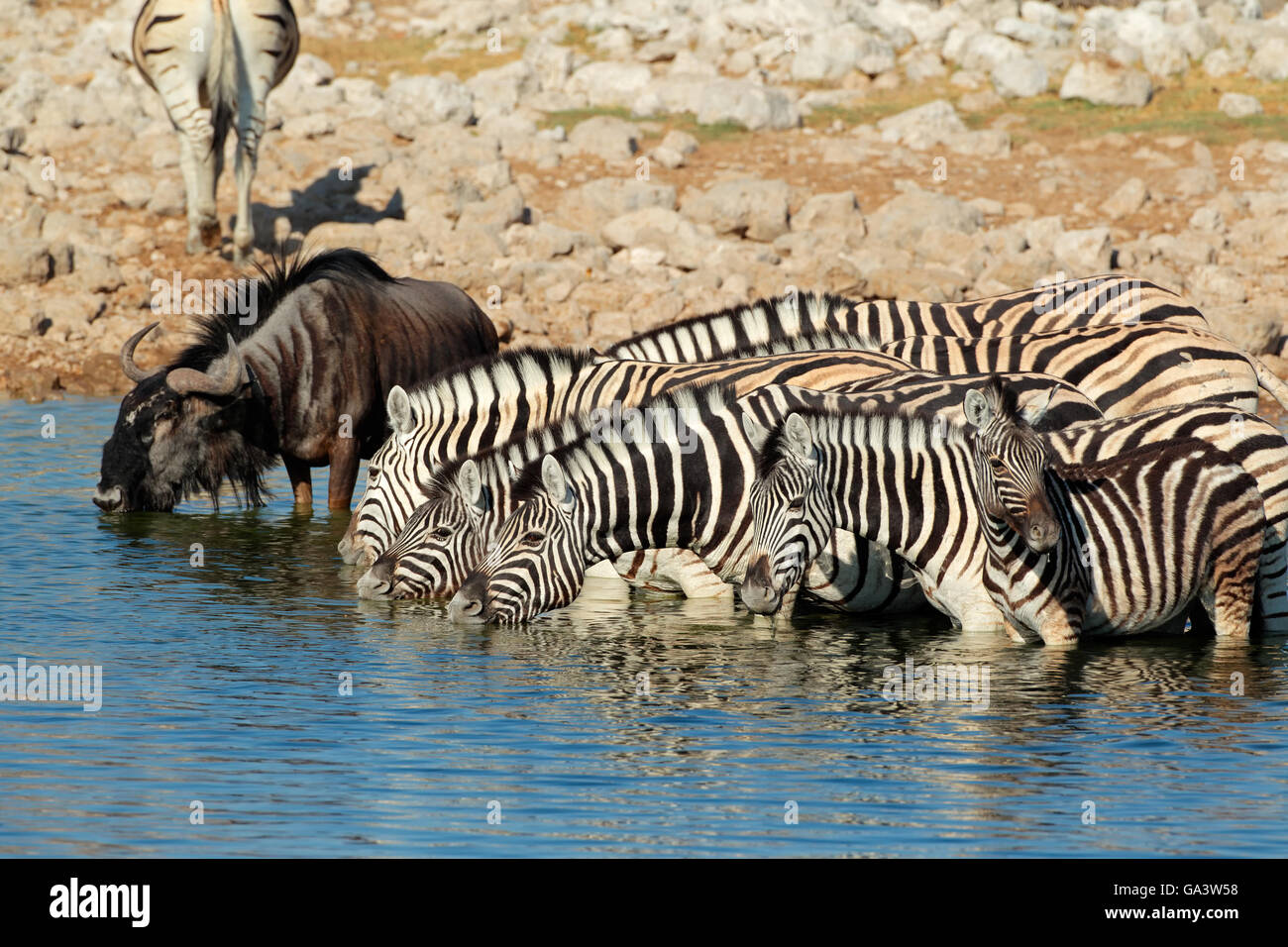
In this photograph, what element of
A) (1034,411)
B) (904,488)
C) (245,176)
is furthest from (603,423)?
(245,176)

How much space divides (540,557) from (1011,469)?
2489 millimetres

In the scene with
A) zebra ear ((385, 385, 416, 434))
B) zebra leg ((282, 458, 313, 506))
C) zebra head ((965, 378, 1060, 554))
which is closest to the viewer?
zebra head ((965, 378, 1060, 554))

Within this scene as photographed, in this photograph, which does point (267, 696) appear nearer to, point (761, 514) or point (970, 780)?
point (761, 514)

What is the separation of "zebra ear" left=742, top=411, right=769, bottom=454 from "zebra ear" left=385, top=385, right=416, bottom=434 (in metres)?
2.56

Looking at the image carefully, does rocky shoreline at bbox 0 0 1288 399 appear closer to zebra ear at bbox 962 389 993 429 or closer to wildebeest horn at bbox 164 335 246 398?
wildebeest horn at bbox 164 335 246 398

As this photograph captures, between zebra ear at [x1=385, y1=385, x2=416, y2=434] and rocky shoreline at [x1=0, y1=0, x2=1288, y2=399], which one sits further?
rocky shoreline at [x1=0, y1=0, x2=1288, y2=399]

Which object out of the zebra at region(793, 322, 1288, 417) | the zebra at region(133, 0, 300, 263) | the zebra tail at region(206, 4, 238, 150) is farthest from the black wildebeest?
the zebra tail at region(206, 4, 238, 150)

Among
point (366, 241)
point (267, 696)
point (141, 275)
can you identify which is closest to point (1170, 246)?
point (366, 241)

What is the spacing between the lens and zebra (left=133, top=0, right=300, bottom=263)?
2180 centimetres

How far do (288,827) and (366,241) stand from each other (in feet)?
51.2

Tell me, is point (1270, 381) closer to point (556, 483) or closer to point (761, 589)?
point (761, 589)

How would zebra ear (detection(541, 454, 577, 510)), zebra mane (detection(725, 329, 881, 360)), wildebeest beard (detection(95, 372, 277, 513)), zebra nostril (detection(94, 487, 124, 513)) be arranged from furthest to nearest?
zebra nostril (detection(94, 487, 124, 513)) < wildebeest beard (detection(95, 372, 277, 513)) < zebra mane (detection(725, 329, 881, 360)) < zebra ear (detection(541, 454, 577, 510))

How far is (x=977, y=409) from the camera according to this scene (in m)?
9.62

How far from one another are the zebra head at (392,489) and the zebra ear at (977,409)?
12.7ft
